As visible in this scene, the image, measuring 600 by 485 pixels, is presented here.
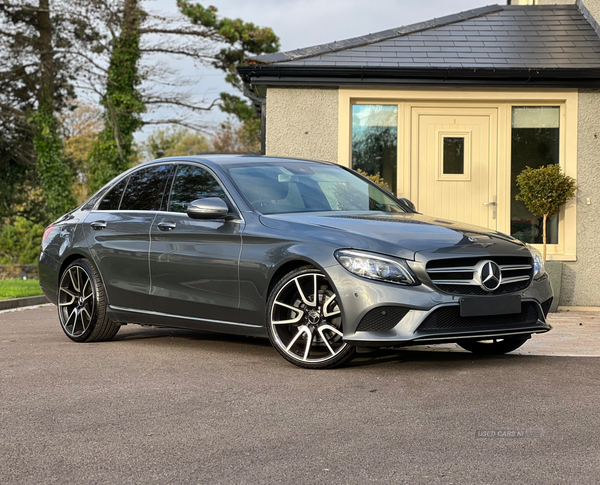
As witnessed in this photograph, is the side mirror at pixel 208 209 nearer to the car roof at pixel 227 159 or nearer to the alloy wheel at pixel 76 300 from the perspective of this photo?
the car roof at pixel 227 159

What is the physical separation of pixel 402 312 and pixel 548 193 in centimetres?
652

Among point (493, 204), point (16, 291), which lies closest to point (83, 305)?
point (493, 204)

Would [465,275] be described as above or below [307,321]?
above

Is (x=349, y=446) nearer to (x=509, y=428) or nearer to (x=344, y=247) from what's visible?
(x=509, y=428)

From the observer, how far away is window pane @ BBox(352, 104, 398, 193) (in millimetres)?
12250

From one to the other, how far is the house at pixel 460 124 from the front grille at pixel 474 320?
5.92 metres

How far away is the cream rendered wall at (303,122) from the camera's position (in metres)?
12.1

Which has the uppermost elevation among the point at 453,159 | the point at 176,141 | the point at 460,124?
the point at 176,141

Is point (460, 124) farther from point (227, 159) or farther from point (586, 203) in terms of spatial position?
point (227, 159)

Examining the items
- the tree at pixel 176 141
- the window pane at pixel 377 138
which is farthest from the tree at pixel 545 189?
the tree at pixel 176 141

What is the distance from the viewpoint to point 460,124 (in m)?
12.3

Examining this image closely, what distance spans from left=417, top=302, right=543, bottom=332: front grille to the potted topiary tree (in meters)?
5.47

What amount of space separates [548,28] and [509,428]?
10297 millimetres

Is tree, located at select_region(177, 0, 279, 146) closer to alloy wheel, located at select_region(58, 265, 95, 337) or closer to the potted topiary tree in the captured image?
the potted topiary tree
